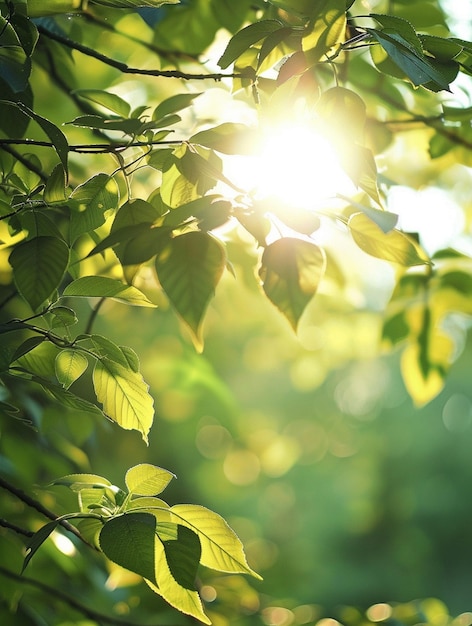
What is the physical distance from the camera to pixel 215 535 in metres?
0.47

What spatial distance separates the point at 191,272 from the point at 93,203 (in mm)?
115

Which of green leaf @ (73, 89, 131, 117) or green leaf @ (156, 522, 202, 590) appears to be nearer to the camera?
green leaf @ (156, 522, 202, 590)

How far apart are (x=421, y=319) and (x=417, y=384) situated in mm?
94

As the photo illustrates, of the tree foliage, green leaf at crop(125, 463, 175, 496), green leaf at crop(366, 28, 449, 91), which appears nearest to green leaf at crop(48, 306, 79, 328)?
the tree foliage

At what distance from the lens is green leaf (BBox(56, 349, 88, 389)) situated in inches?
19.0

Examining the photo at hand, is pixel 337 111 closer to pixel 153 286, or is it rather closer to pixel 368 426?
pixel 153 286

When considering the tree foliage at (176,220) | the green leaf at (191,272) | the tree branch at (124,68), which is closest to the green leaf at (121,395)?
the tree foliage at (176,220)

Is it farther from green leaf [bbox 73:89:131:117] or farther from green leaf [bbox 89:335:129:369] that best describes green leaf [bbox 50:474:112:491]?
green leaf [bbox 73:89:131:117]

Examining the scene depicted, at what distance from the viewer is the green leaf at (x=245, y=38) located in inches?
16.8

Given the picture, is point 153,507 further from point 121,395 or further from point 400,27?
Answer: point 400,27

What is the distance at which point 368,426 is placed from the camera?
24.7 ft

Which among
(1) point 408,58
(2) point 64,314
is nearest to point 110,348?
(2) point 64,314

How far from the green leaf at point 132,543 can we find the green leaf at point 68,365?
0.35 feet

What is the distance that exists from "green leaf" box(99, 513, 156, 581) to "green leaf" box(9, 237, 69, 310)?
142 mm
